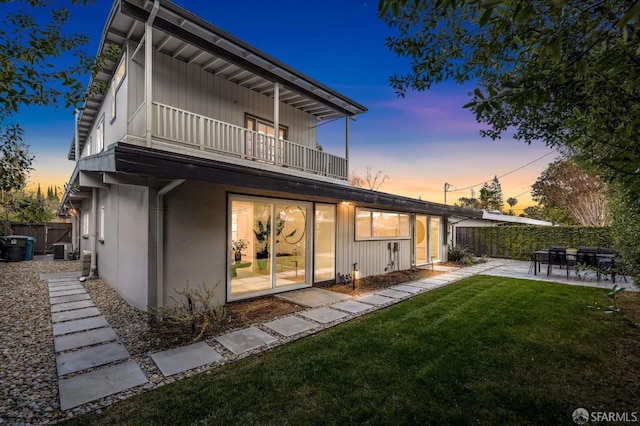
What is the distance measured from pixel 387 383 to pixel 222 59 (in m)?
7.49

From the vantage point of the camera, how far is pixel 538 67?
296 centimetres

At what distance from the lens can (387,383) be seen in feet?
10.8

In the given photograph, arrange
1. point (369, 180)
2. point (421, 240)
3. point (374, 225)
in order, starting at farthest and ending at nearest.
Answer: point (369, 180) → point (421, 240) → point (374, 225)

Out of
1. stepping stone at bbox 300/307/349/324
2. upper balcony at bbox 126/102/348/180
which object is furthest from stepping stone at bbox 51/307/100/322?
stepping stone at bbox 300/307/349/324

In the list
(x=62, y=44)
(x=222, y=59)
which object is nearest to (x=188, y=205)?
(x=62, y=44)

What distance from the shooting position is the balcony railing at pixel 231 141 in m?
6.38

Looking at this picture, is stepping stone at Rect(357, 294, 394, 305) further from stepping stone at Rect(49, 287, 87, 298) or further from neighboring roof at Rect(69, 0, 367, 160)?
stepping stone at Rect(49, 287, 87, 298)

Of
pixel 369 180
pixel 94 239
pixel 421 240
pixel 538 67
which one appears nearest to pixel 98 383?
pixel 538 67

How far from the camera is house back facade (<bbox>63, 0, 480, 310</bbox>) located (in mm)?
5391

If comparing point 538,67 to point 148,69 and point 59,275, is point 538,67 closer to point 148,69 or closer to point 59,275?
point 148,69

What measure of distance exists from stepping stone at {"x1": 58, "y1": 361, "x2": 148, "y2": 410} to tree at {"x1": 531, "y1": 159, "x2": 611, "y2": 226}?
27424mm

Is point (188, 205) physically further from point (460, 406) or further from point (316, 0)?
point (316, 0)

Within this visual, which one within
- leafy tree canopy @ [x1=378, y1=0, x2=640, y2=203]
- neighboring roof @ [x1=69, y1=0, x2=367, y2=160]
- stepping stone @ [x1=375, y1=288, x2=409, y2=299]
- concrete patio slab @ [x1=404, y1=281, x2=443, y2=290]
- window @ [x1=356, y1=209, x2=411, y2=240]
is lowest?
concrete patio slab @ [x1=404, y1=281, x2=443, y2=290]

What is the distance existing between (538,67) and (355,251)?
24.2 ft
